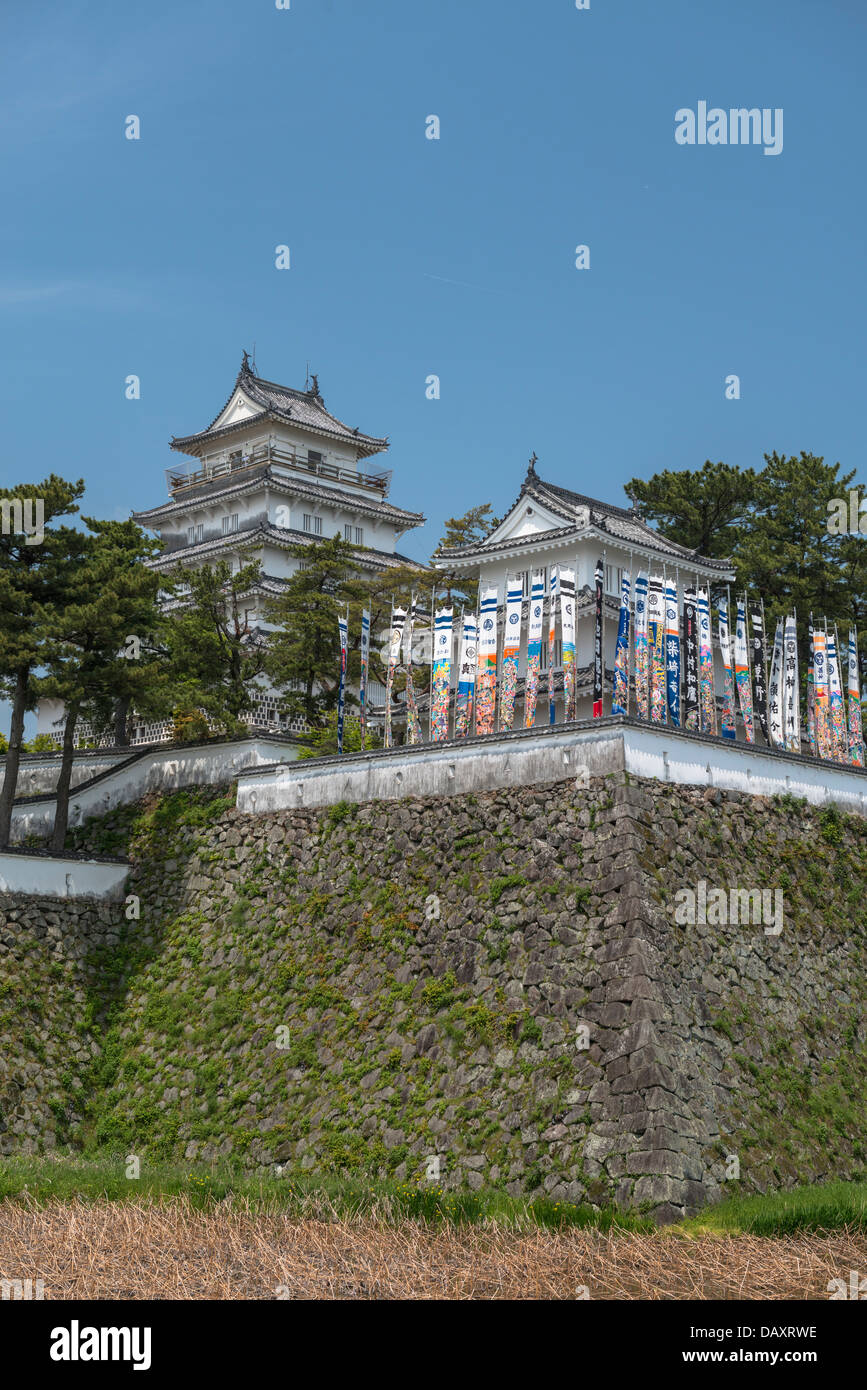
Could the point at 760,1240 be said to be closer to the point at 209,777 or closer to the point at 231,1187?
the point at 231,1187

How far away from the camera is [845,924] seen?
25047 millimetres

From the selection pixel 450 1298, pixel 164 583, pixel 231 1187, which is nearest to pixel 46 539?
pixel 164 583

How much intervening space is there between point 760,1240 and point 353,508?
36521mm

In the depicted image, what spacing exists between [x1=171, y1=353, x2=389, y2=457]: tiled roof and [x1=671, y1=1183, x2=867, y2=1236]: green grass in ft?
120

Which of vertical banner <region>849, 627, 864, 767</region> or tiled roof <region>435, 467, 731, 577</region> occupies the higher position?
tiled roof <region>435, 467, 731, 577</region>

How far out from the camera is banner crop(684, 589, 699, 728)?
3077 cm

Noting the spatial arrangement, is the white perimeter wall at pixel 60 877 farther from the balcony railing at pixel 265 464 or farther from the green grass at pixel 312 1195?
the balcony railing at pixel 265 464

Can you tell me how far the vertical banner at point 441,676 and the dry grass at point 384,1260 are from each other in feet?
44.3

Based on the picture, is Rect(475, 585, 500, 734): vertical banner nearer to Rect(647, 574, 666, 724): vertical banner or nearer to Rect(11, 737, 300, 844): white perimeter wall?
Rect(647, 574, 666, 724): vertical banner

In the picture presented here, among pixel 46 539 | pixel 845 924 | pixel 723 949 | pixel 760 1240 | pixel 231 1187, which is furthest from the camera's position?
pixel 46 539

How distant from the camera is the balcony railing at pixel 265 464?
4997 cm

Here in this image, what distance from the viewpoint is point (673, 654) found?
98.6 feet

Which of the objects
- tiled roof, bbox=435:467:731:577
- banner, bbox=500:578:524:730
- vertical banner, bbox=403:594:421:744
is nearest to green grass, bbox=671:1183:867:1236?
banner, bbox=500:578:524:730

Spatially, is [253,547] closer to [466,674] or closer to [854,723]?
[466,674]
